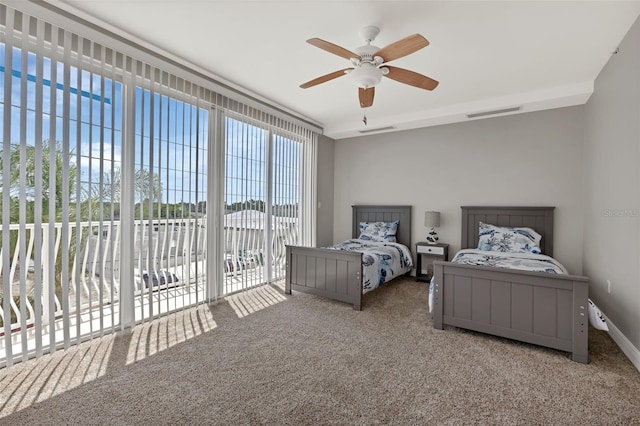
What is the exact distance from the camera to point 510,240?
13.0ft

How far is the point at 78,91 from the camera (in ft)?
8.05

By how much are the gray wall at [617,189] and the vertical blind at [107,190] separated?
388 centimetres

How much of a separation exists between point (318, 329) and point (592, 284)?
3.18 meters

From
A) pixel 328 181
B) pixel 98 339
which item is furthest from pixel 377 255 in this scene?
pixel 98 339

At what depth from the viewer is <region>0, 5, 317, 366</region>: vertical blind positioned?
2209 millimetres

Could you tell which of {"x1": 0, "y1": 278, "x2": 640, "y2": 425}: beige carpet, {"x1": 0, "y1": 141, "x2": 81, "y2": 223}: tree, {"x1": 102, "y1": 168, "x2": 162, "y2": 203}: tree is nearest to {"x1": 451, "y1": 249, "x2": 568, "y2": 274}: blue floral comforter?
{"x1": 0, "y1": 278, "x2": 640, "y2": 425}: beige carpet

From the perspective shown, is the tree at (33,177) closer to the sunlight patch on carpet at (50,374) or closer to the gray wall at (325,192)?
the sunlight patch on carpet at (50,374)

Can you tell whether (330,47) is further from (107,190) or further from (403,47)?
(107,190)

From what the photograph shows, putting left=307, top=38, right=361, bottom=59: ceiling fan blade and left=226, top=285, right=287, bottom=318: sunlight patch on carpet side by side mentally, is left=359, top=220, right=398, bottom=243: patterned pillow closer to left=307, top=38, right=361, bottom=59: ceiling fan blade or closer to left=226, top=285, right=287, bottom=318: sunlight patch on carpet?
left=226, top=285, right=287, bottom=318: sunlight patch on carpet

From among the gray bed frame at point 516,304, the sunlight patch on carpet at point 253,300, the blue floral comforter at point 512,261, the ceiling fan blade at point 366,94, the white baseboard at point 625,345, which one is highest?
the ceiling fan blade at point 366,94

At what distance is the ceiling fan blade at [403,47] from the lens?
2.08m

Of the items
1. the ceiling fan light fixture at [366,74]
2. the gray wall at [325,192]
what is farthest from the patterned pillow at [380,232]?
the ceiling fan light fixture at [366,74]

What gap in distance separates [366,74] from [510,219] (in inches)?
126

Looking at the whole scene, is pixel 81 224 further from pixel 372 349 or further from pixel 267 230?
pixel 372 349
